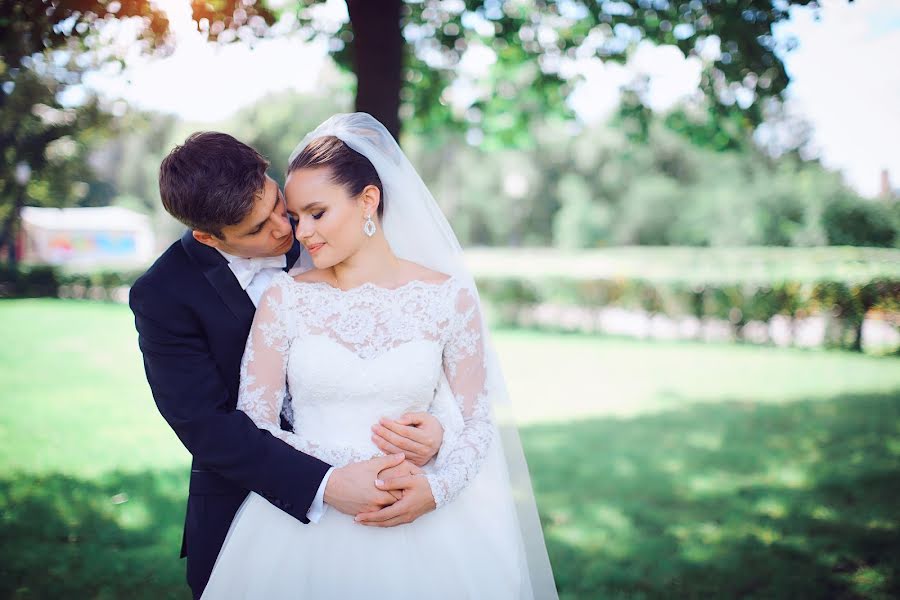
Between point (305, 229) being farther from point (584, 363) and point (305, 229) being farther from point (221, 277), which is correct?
point (584, 363)

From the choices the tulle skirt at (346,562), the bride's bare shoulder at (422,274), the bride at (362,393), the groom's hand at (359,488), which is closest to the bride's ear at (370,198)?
the bride at (362,393)

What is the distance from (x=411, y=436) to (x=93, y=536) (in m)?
3.72

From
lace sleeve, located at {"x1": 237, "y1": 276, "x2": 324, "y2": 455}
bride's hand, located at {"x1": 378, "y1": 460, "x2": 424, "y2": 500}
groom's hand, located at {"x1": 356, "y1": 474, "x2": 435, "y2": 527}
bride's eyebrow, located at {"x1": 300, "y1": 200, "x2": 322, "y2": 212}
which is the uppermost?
bride's eyebrow, located at {"x1": 300, "y1": 200, "x2": 322, "y2": 212}

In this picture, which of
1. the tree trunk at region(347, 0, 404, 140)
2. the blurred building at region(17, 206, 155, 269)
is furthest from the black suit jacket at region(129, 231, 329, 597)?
the blurred building at region(17, 206, 155, 269)

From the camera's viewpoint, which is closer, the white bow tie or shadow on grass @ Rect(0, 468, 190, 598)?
the white bow tie

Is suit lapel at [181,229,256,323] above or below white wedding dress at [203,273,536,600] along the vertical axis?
Result: above

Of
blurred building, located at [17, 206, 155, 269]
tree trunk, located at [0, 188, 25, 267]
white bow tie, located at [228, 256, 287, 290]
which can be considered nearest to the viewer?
white bow tie, located at [228, 256, 287, 290]

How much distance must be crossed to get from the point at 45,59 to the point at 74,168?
3745mm

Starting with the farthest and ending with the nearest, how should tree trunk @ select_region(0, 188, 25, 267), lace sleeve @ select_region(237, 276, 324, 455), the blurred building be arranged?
the blurred building → tree trunk @ select_region(0, 188, 25, 267) → lace sleeve @ select_region(237, 276, 324, 455)

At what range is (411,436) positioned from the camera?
2.34 m

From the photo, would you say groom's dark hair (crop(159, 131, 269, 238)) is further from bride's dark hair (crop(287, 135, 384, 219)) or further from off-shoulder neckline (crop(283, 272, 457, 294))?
off-shoulder neckline (crop(283, 272, 457, 294))

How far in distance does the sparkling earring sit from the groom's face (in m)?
0.28

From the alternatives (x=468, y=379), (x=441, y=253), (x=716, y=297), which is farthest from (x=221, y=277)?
(x=716, y=297)

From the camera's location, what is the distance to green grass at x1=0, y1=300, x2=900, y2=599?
439cm
